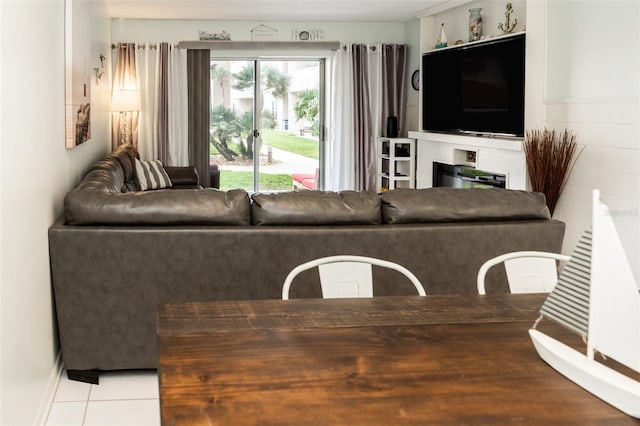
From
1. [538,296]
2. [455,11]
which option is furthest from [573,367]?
[455,11]

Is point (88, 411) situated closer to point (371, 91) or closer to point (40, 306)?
point (40, 306)

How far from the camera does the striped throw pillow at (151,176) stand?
7098 mm

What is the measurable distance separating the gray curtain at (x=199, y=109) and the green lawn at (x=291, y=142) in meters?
0.89

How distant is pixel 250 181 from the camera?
10031 mm

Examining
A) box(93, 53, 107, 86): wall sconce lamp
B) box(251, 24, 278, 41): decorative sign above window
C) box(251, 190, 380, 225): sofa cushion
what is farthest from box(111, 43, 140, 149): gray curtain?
box(251, 190, 380, 225): sofa cushion

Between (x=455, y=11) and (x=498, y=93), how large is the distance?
1.69m

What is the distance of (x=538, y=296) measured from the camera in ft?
7.16

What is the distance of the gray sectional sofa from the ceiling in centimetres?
472

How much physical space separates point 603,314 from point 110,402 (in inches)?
97.0

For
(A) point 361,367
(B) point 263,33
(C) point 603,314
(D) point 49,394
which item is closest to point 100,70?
(B) point 263,33

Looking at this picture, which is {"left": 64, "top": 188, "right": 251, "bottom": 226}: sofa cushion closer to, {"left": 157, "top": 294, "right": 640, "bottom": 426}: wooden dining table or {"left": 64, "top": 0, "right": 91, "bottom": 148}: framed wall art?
{"left": 64, "top": 0, "right": 91, "bottom": 148}: framed wall art

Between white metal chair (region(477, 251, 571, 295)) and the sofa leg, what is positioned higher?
white metal chair (region(477, 251, 571, 295))

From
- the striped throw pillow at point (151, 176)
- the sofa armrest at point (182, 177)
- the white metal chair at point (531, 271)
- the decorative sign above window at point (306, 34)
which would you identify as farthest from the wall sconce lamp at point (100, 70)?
the white metal chair at point (531, 271)

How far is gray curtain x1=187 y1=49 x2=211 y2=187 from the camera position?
9344 millimetres
